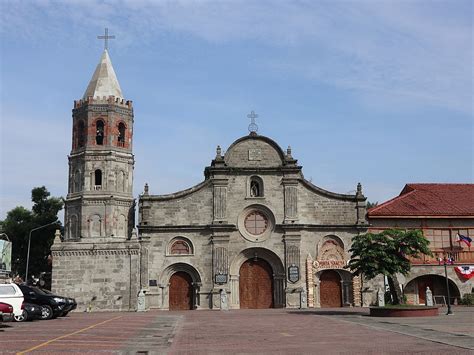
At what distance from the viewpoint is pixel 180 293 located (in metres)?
40.5

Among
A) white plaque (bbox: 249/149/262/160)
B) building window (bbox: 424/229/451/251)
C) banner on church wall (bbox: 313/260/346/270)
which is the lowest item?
banner on church wall (bbox: 313/260/346/270)

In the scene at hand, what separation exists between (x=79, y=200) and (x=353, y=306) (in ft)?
68.3

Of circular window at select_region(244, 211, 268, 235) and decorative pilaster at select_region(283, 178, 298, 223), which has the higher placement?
decorative pilaster at select_region(283, 178, 298, 223)

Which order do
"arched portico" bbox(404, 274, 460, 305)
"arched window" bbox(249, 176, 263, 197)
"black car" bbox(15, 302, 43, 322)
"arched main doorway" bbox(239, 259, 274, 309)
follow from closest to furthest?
"black car" bbox(15, 302, 43, 322), "arched main doorway" bbox(239, 259, 274, 309), "arched window" bbox(249, 176, 263, 197), "arched portico" bbox(404, 274, 460, 305)

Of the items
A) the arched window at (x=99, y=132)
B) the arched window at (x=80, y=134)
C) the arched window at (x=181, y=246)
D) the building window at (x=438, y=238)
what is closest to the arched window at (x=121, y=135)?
the arched window at (x=99, y=132)

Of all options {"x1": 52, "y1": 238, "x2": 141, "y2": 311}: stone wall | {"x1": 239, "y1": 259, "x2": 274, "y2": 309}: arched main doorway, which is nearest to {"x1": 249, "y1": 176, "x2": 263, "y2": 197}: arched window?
{"x1": 239, "y1": 259, "x2": 274, "y2": 309}: arched main doorway

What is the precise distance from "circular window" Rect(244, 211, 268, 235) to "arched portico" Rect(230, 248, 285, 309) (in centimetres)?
134

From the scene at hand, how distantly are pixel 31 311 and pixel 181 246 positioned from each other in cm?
1526

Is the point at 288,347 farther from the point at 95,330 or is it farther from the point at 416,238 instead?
the point at 416,238

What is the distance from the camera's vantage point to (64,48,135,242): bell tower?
139 feet

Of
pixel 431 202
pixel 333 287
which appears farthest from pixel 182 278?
pixel 431 202

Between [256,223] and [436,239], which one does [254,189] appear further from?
[436,239]

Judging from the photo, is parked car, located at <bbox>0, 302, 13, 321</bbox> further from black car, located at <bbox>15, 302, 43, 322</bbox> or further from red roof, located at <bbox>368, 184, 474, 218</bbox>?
red roof, located at <bbox>368, 184, 474, 218</bbox>

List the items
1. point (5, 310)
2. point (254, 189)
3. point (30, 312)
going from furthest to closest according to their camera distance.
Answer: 1. point (254, 189)
2. point (30, 312)
3. point (5, 310)
